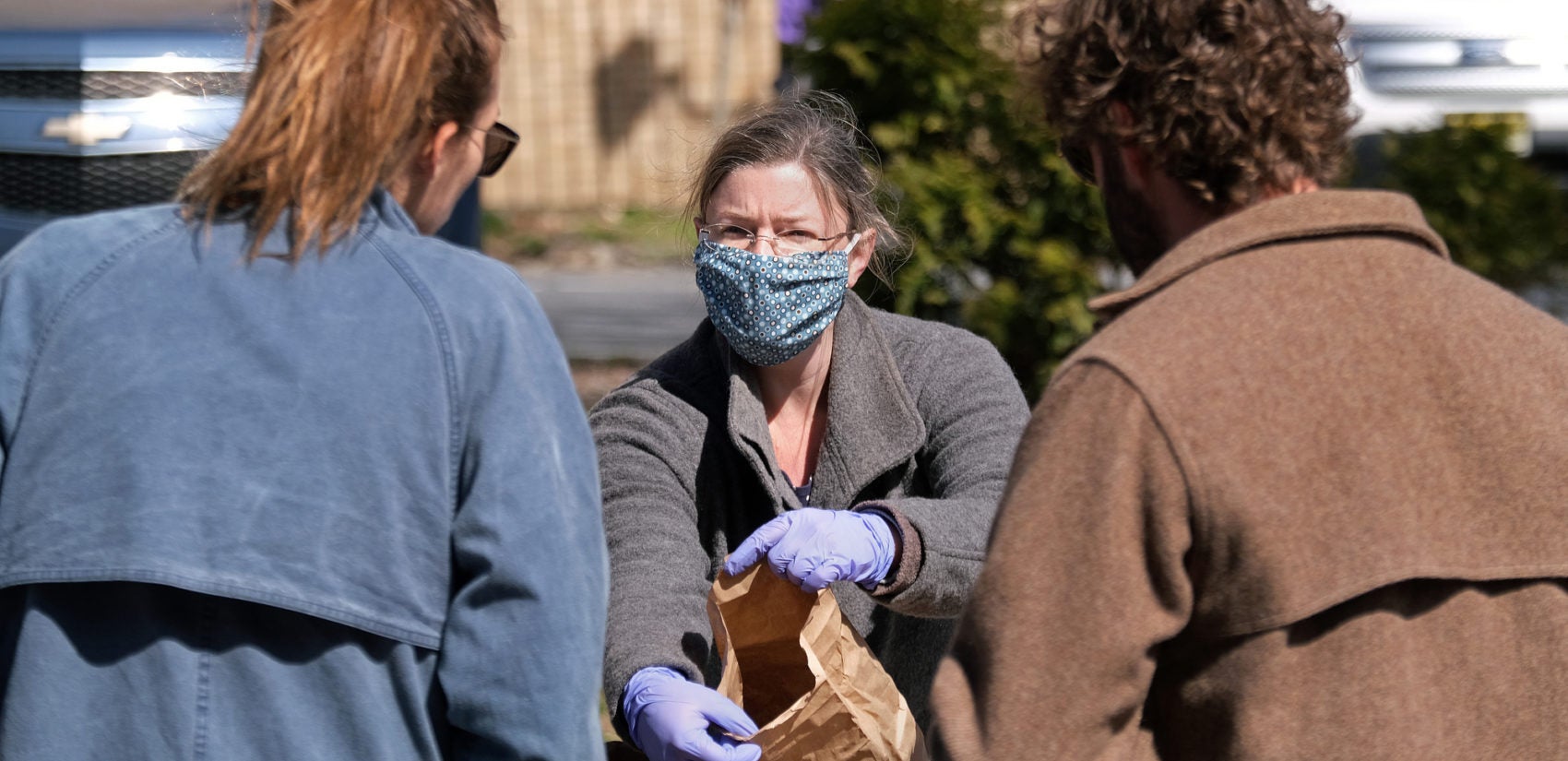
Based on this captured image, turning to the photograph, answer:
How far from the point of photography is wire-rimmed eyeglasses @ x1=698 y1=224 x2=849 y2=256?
8.04ft

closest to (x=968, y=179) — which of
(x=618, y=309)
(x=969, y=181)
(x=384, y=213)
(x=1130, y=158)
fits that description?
(x=969, y=181)

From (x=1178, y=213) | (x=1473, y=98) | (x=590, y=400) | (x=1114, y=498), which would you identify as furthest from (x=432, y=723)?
(x=1473, y=98)

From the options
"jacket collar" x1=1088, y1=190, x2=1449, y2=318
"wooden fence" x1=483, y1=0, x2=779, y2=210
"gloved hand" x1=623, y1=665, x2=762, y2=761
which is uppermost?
"jacket collar" x1=1088, y1=190, x2=1449, y2=318

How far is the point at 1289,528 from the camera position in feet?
4.46

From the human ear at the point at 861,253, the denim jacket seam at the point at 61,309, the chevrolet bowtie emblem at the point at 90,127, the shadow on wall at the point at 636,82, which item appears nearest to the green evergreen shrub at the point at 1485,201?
the human ear at the point at 861,253

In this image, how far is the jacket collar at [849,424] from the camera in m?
2.37

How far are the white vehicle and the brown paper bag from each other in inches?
244

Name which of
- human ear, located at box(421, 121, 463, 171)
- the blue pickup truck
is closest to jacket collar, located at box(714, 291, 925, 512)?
human ear, located at box(421, 121, 463, 171)

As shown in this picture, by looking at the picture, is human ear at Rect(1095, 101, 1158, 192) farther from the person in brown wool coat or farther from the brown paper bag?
the brown paper bag

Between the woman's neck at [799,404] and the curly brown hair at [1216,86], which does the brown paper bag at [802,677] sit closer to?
the woman's neck at [799,404]

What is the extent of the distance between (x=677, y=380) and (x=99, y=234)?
1.05 m

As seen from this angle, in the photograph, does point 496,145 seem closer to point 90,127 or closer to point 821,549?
point 821,549

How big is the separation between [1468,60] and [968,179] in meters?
3.97

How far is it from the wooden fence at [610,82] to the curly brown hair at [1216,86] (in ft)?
40.2
